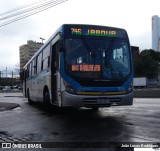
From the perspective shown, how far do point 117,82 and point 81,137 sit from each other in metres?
3.74

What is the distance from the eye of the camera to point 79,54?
1209 cm

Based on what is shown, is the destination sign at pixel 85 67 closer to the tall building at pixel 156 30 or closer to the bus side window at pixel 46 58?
the bus side window at pixel 46 58

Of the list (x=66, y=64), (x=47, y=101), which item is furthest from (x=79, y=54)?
(x=47, y=101)

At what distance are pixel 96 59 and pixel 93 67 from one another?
1.10 ft

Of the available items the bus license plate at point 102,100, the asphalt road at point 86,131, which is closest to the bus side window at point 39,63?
the asphalt road at point 86,131

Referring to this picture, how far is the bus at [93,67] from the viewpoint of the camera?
11820mm

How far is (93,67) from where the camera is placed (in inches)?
473

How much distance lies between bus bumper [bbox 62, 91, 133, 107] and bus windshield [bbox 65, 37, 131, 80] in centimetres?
68

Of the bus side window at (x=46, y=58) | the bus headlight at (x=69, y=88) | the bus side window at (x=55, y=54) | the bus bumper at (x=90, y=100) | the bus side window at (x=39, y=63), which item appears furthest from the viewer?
the bus side window at (x=39, y=63)

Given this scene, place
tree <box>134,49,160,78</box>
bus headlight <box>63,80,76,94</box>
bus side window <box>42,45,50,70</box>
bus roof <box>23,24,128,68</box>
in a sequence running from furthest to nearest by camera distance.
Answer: tree <box>134,49,160,78</box> < bus side window <box>42,45,50,70</box> < bus roof <box>23,24,128,68</box> < bus headlight <box>63,80,76,94</box>

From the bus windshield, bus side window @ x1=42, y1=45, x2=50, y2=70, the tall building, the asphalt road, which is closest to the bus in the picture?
the bus windshield

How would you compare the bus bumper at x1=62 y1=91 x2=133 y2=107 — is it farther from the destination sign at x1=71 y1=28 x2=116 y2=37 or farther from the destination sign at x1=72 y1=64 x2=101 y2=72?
the destination sign at x1=71 y1=28 x2=116 y2=37

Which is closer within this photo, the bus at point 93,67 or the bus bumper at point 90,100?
the bus bumper at point 90,100

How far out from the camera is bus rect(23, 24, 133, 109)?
11820 millimetres
